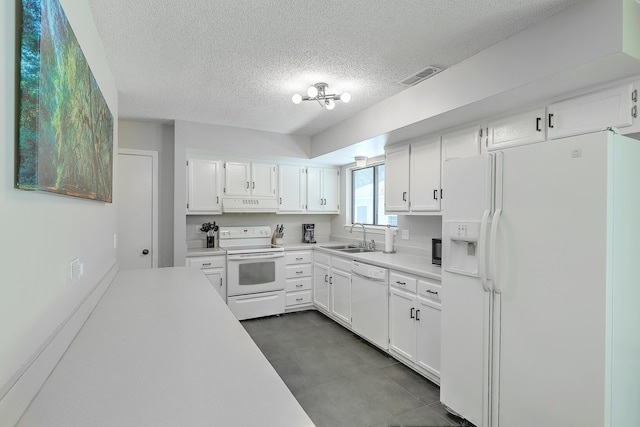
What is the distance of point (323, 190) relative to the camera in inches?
197

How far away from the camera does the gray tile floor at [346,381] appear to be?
2178 millimetres

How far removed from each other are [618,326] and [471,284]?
0.69 meters

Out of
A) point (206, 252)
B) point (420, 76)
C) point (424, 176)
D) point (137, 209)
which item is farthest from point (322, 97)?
point (137, 209)

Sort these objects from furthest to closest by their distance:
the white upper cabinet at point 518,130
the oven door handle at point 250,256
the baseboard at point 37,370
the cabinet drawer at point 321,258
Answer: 1. the cabinet drawer at point 321,258
2. the oven door handle at point 250,256
3. the white upper cabinet at point 518,130
4. the baseboard at point 37,370

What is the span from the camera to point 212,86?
2.77 m

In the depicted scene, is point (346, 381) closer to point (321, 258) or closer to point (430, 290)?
point (430, 290)

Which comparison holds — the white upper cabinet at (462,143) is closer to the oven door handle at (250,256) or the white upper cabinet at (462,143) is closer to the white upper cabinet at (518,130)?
the white upper cabinet at (518,130)

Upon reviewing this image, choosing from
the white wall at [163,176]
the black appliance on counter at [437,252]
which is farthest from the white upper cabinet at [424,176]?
the white wall at [163,176]

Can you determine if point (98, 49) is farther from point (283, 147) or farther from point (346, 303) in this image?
point (346, 303)

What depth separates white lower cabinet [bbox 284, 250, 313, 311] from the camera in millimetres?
4398

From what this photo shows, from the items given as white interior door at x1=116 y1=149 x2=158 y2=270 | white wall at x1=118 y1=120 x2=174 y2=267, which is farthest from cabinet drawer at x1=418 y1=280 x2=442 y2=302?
white interior door at x1=116 y1=149 x2=158 y2=270

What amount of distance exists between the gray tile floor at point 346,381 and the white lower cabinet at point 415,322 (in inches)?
5.4

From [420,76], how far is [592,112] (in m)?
1.16

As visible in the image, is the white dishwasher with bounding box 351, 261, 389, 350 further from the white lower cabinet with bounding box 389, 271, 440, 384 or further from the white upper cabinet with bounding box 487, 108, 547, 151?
the white upper cabinet with bounding box 487, 108, 547, 151
